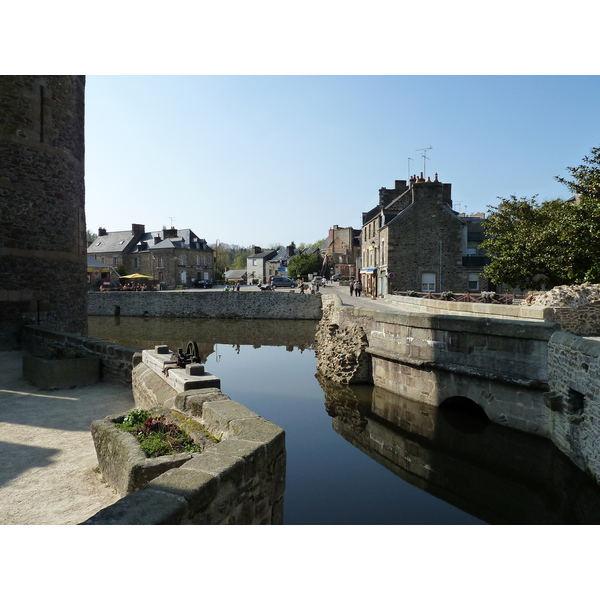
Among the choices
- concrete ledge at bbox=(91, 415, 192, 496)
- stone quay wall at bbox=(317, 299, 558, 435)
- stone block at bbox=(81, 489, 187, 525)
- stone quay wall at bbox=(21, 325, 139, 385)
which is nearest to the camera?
stone block at bbox=(81, 489, 187, 525)

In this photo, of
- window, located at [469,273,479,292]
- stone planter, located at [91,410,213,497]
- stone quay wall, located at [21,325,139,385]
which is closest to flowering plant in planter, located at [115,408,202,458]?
stone planter, located at [91,410,213,497]

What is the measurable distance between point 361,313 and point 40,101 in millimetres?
10434

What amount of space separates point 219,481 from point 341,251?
54.7m

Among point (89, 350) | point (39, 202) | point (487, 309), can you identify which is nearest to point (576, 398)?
point (487, 309)

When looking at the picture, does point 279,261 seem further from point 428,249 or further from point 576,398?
A: point 576,398

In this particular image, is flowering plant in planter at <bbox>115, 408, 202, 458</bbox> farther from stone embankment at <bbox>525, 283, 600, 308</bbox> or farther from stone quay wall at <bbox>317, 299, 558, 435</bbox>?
stone embankment at <bbox>525, 283, 600, 308</bbox>

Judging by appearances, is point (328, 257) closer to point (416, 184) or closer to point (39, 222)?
point (416, 184)

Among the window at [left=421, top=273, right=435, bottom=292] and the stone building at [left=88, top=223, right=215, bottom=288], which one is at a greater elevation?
the stone building at [left=88, top=223, right=215, bottom=288]

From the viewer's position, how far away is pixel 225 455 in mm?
3352

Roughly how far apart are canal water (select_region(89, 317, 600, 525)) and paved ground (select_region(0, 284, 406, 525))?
3223mm

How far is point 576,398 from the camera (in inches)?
307

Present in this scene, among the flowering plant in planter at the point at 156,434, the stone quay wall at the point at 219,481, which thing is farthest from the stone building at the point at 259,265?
the stone quay wall at the point at 219,481

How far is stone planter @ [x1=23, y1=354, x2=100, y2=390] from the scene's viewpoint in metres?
7.64

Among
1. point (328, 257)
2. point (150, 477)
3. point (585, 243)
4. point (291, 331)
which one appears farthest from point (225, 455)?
point (328, 257)
